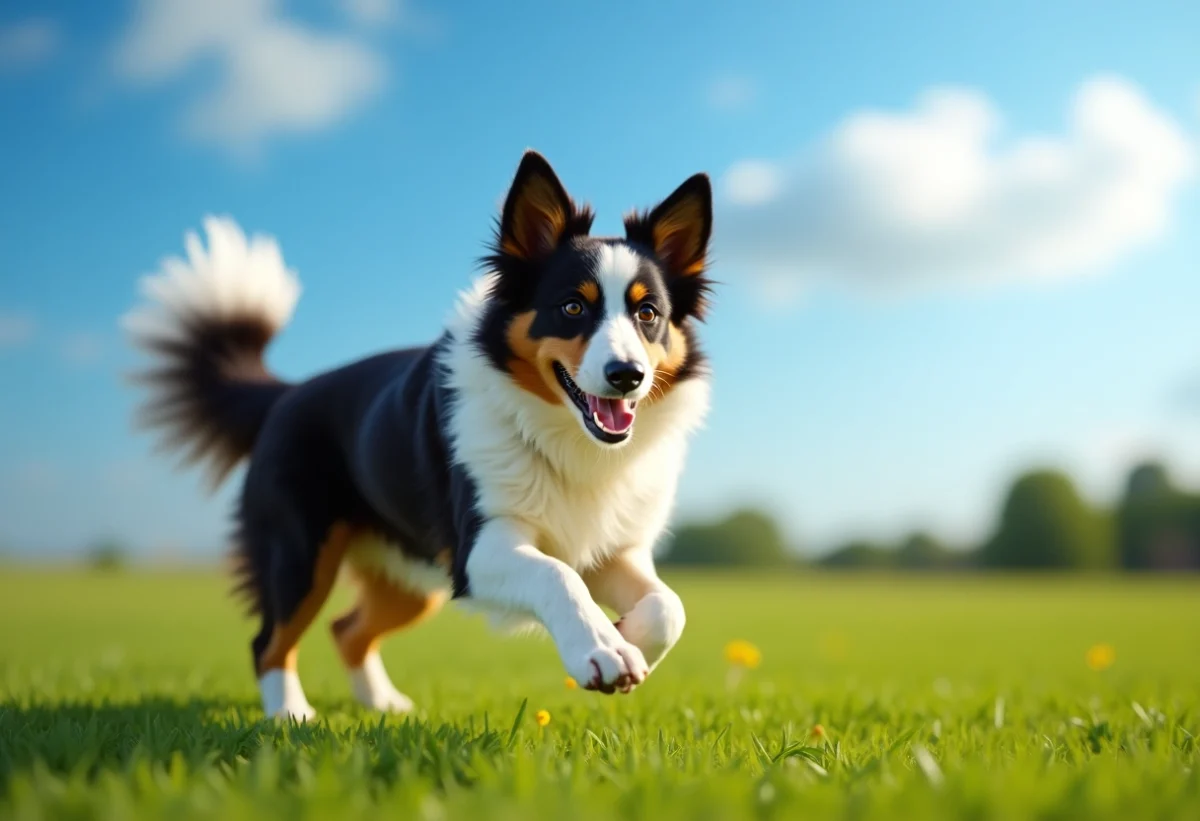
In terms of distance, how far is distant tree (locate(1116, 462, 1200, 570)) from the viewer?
52.4m

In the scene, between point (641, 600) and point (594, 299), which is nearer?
point (641, 600)

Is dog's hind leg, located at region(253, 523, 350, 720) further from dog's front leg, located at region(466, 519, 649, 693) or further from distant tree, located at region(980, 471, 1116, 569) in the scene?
distant tree, located at region(980, 471, 1116, 569)

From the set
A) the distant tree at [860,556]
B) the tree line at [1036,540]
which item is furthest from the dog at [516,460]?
the distant tree at [860,556]

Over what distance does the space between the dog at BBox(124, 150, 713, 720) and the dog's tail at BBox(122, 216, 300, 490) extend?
2.86 feet

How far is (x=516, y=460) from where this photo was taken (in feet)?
13.8

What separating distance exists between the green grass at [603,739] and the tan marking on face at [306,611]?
0.29 meters

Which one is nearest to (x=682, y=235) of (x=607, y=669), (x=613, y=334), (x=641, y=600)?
(x=613, y=334)

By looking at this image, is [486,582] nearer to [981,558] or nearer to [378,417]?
[378,417]

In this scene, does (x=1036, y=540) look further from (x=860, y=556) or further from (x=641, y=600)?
(x=641, y=600)

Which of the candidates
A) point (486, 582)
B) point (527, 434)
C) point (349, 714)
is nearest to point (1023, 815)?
point (486, 582)

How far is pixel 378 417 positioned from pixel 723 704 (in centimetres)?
246

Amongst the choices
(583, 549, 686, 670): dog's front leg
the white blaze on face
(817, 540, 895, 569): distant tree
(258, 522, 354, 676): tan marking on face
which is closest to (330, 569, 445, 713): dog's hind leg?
(258, 522, 354, 676): tan marking on face

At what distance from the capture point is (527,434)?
167 inches

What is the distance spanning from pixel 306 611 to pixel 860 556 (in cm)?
5520
